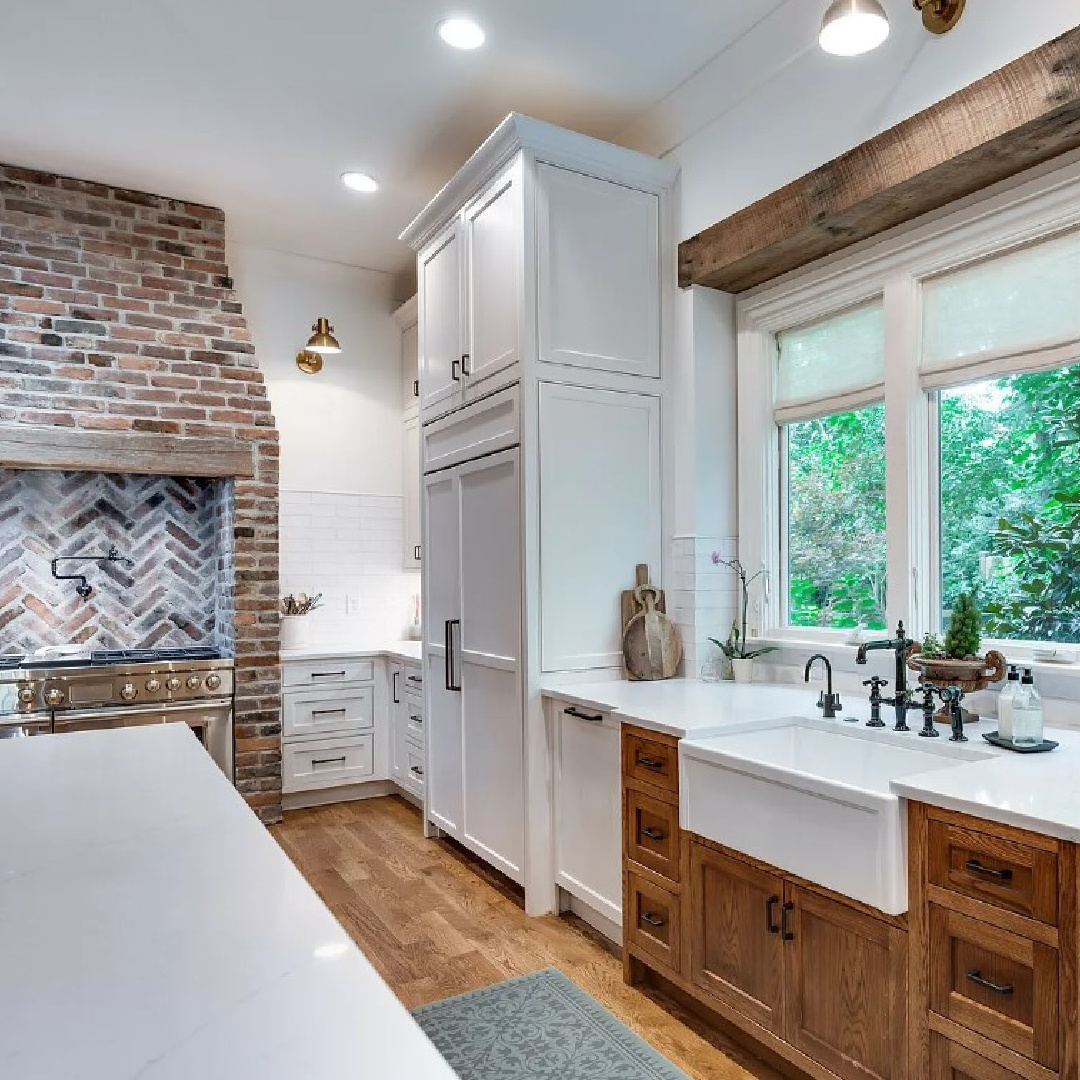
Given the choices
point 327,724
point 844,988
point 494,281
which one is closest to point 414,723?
point 327,724

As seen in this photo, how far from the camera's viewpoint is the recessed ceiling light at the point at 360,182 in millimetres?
4047

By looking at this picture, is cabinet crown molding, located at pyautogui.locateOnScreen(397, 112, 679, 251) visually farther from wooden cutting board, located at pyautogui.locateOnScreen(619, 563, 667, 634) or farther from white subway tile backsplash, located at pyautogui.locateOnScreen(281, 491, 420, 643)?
white subway tile backsplash, located at pyautogui.locateOnScreen(281, 491, 420, 643)

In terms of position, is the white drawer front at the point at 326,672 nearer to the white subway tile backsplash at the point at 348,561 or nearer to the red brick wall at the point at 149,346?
the red brick wall at the point at 149,346

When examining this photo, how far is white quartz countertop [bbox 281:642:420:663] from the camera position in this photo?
4442 millimetres

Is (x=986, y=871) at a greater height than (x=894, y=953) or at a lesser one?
greater

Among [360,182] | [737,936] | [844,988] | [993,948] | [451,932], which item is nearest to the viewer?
[993,948]

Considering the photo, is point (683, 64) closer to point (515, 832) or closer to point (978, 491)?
point (978, 491)

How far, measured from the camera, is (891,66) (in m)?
2.53

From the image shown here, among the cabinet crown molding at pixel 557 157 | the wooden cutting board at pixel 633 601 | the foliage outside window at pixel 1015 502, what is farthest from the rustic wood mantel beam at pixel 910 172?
the wooden cutting board at pixel 633 601

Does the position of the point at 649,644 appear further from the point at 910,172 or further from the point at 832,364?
the point at 910,172

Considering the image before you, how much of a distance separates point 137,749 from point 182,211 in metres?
3.40

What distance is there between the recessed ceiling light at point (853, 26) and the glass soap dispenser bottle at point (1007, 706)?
1581 millimetres

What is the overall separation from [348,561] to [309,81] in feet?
8.94

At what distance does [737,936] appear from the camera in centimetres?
215
